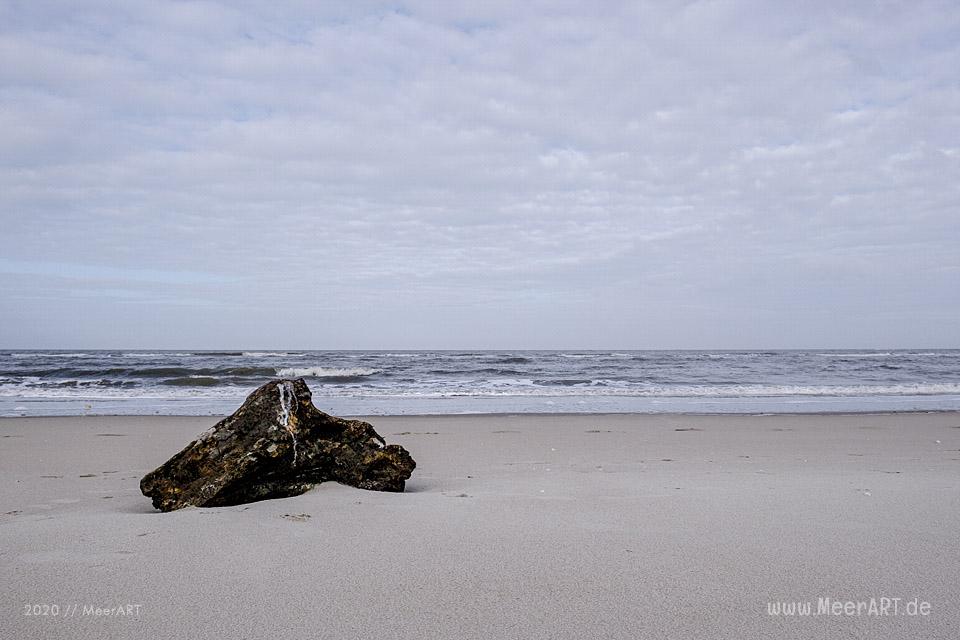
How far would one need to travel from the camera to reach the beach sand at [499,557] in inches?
83.0

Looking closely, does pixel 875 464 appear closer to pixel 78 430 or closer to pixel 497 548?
pixel 497 548

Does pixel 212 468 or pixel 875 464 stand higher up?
pixel 212 468

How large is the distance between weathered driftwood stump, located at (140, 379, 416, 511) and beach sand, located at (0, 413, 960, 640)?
0.15 meters

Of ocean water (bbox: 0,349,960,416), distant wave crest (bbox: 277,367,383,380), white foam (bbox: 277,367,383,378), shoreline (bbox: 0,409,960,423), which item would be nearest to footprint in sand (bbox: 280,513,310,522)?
shoreline (bbox: 0,409,960,423)

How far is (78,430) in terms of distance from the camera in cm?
921

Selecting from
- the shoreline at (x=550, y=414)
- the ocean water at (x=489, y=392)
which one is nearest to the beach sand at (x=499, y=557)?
the shoreline at (x=550, y=414)

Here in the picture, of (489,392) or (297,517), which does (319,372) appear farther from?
(297,517)

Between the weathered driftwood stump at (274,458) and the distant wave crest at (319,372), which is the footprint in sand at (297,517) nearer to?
the weathered driftwood stump at (274,458)

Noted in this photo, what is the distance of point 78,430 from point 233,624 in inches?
348

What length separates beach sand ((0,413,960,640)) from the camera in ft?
6.91

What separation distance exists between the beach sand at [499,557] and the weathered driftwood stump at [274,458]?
Result: 153mm

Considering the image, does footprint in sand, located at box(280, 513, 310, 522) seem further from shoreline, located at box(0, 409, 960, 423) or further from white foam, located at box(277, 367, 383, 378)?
white foam, located at box(277, 367, 383, 378)

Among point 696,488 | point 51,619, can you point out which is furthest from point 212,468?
point 696,488

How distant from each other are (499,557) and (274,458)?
1819 mm
